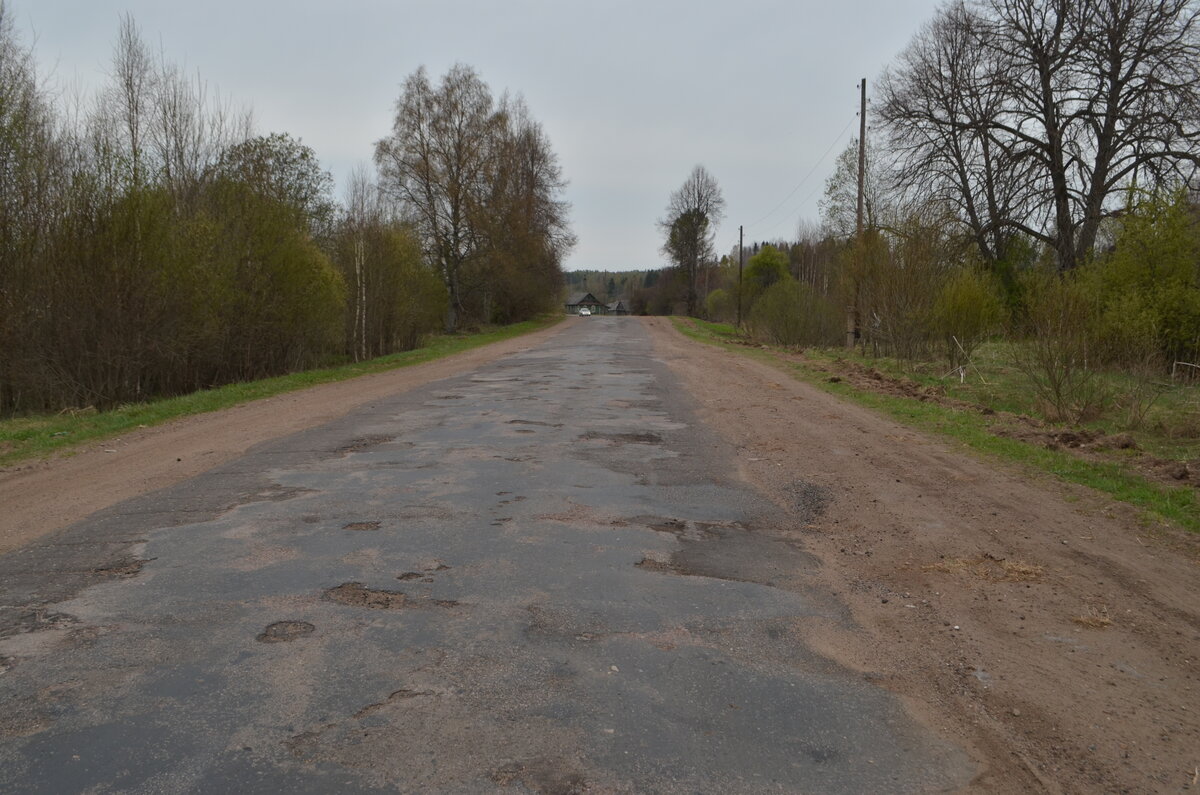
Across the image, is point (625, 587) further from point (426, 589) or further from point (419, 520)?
point (419, 520)

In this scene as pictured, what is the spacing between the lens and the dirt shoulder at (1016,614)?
3.13 m

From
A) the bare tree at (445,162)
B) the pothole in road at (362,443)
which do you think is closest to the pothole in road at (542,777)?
the pothole in road at (362,443)

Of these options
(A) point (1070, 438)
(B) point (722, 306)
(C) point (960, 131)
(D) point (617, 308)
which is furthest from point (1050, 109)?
(D) point (617, 308)

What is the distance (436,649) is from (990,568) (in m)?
3.72

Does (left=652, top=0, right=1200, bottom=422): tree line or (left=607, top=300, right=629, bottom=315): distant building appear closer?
(left=652, top=0, right=1200, bottom=422): tree line

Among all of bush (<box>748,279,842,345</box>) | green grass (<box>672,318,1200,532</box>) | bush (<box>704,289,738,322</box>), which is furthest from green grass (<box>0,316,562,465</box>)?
bush (<box>704,289,738,322</box>)

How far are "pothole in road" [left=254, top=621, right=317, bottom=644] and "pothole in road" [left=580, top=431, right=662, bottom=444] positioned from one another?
18.6 ft

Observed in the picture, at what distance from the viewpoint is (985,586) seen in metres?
4.89

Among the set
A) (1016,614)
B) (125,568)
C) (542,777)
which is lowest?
(1016,614)

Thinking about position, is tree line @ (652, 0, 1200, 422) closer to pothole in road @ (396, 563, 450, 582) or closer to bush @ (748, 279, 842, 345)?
bush @ (748, 279, 842, 345)

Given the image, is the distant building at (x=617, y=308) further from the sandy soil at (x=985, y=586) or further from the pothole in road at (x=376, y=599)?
the pothole in road at (x=376, y=599)

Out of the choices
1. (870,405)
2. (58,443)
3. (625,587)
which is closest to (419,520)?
(625,587)

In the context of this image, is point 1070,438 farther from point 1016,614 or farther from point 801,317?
point 801,317

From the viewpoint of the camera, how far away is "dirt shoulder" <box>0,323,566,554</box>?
20.7 ft
